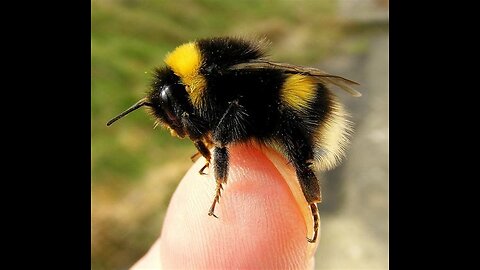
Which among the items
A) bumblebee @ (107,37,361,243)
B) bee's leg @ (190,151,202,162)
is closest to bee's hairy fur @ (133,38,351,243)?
bumblebee @ (107,37,361,243)

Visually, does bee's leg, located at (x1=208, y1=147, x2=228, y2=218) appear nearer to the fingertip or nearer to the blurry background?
the fingertip

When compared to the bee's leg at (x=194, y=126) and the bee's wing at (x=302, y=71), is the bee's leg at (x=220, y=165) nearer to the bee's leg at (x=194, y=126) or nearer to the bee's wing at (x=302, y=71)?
the bee's leg at (x=194, y=126)

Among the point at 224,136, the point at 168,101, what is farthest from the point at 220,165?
the point at 168,101

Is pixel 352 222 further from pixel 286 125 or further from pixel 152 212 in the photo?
pixel 286 125

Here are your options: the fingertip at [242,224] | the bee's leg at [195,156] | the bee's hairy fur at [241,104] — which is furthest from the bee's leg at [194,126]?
the bee's leg at [195,156]

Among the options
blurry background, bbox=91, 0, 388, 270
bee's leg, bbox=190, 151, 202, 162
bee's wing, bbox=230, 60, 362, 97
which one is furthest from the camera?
blurry background, bbox=91, 0, 388, 270
